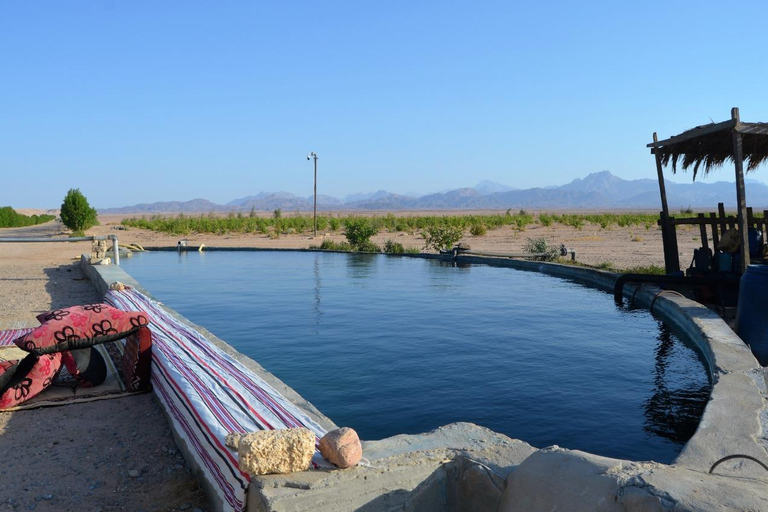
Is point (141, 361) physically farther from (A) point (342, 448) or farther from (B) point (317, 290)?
(B) point (317, 290)

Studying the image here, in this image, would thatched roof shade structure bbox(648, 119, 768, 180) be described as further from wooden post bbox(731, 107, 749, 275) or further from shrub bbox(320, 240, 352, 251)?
shrub bbox(320, 240, 352, 251)

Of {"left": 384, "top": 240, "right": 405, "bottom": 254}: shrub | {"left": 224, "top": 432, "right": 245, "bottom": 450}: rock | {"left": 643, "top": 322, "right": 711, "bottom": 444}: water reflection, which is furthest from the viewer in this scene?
{"left": 384, "top": 240, "right": 405, "bottom": 254}: shrub

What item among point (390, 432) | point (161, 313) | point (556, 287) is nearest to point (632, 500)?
point (390, 432)

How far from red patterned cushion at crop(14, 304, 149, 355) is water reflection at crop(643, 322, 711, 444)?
4.40m

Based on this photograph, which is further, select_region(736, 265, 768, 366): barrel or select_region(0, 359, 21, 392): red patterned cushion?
select_region(736, 265, 768, 366): barrel

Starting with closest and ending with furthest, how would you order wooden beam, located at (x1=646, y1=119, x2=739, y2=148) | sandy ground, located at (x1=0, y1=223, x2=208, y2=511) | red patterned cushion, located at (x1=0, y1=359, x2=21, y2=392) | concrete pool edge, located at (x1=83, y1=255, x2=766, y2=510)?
concrete pool edge, located at (x1=83, y1=255, x2=766, y2=510) → sandy ground, located at (x1=0, y1=223, x2=208, y2=511) → red patterned cushion, located at (x1=0, y1=359, x2=21, y2=392) → wooden beam, located at (x1=646, y1=119, x2=739, y2=148)

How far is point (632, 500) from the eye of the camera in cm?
221

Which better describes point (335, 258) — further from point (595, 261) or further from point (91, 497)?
point (91, 497)

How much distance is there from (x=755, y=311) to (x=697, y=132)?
383 centimetres

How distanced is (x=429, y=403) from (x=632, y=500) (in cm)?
407

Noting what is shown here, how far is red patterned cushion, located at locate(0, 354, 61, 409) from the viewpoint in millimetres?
4859

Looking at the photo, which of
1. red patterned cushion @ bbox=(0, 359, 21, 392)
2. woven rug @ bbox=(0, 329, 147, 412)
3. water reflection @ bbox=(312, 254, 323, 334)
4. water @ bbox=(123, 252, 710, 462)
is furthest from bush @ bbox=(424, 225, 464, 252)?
red patterned cushion @ bbox=(0, 359, 21, 392)

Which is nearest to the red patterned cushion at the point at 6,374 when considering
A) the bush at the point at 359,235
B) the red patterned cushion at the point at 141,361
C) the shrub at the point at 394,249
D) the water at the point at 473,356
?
the red patterned cushion at the point at 141,361

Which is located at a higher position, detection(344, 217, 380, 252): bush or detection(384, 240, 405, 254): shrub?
detection(344, 217, 380, 252): bush
